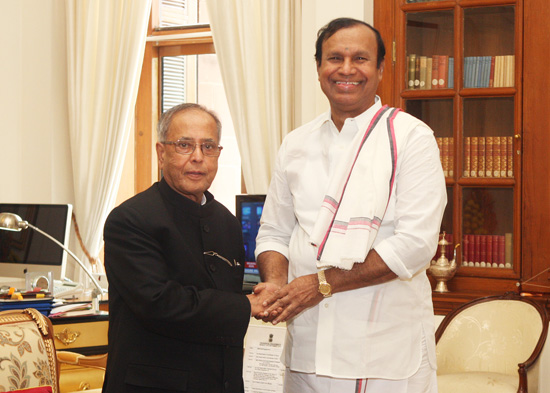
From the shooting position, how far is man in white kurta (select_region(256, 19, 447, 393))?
1.89 meters

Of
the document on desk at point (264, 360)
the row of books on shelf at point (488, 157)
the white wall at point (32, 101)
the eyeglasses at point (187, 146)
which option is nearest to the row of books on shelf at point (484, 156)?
the row of books on shelf at point (488, 157)

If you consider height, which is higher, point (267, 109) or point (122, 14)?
point (122, 14)

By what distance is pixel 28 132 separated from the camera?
18.0ft

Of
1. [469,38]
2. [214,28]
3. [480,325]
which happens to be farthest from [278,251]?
[214,28]

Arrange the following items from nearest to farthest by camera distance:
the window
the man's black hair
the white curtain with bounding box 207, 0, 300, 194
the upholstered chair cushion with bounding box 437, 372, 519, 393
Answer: the man's black hair, the upholstered chair cushion with bounding box 437, 372, 519, 393, the white curtain with bounding box 207, 0, 300, 194, the window

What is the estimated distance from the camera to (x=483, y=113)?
4.15 m

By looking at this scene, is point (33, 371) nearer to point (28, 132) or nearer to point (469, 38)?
point (469, 38)

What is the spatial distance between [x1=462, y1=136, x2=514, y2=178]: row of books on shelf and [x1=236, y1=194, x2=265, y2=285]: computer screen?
1192 millimetres

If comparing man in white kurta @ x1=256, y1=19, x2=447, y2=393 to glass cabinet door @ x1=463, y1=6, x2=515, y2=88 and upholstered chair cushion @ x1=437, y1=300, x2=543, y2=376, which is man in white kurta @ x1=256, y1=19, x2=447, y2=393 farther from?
glass cabinet door @ x1=463, y1=6, x2=515, y2=88

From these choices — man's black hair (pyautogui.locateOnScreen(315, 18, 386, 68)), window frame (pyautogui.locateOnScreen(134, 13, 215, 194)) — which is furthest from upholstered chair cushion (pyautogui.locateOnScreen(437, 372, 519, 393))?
window frame (pyautogui.locateOnScreen(134, 13, 215, 194))

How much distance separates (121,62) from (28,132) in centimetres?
89

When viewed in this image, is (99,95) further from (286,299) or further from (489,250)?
(286,299)

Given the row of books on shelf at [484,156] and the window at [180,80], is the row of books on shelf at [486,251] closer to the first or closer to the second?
the row of books on shelf at [484,156]

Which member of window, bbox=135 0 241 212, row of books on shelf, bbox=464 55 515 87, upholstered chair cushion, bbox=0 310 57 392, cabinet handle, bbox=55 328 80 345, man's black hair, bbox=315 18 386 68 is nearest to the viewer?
man's black hair, bbox=315 18 386 68
